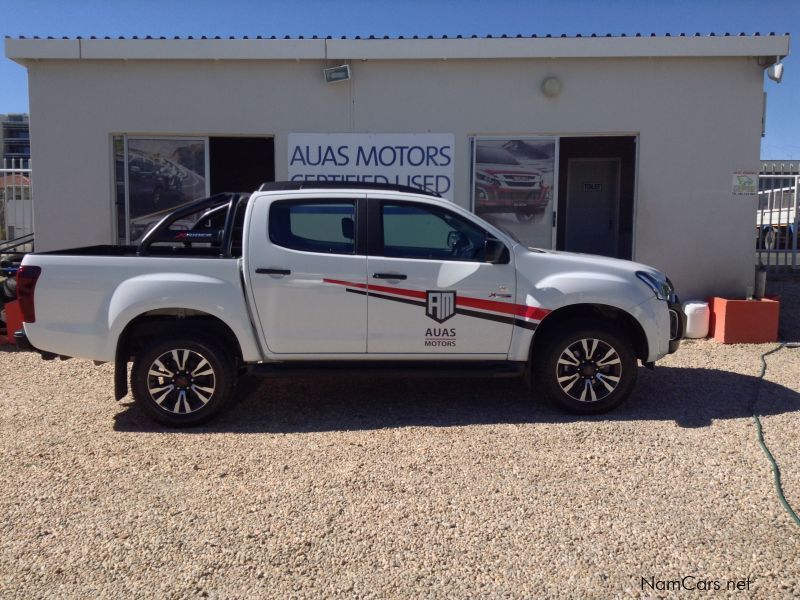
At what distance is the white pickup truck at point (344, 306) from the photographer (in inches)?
222

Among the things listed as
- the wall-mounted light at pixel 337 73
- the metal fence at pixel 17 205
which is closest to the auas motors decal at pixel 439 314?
the wall-mounted light at pixel 337 73

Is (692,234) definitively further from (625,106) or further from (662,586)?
(662,586)

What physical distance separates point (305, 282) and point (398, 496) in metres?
2.02

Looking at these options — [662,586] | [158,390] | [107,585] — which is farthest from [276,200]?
[662,586]

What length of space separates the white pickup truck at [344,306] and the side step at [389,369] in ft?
0.04

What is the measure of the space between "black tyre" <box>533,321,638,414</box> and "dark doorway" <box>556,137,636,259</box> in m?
6.75

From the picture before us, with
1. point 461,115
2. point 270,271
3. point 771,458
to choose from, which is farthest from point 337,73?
point 771,458

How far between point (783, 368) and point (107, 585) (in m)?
6.76

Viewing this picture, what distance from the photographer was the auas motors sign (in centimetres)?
975

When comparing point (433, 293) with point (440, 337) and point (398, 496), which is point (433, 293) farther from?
point (398, 496)

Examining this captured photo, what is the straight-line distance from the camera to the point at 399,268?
5.77 metres

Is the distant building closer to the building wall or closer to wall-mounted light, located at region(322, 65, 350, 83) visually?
the building wall

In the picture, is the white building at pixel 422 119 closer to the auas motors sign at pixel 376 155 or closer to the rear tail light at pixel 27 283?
the auas motors sign at pixel 376 155

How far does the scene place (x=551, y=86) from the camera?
9500 millimetres
